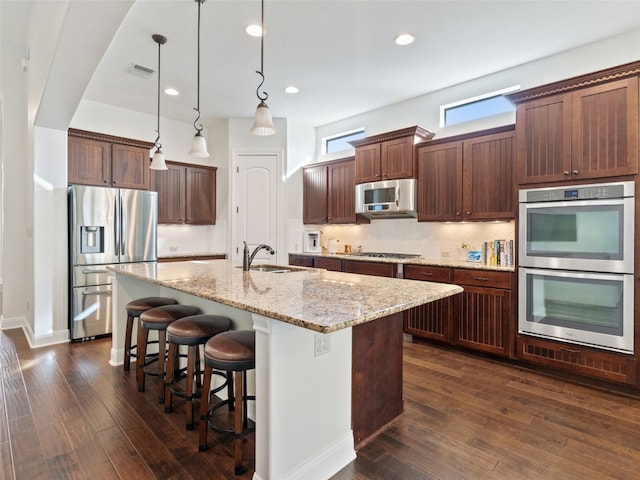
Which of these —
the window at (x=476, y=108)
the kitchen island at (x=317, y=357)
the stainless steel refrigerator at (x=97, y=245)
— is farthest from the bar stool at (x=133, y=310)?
the window at (x=476, y=108)

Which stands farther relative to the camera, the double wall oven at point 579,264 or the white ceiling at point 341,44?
the white ceiling at point 341,44

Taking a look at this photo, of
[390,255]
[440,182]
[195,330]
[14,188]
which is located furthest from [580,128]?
[14,188]

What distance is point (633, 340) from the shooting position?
265cm

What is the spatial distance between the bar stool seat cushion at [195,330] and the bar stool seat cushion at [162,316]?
0.34 metres

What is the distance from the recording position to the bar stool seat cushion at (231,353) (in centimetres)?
176

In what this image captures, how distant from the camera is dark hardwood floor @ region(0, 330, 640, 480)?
182 cm

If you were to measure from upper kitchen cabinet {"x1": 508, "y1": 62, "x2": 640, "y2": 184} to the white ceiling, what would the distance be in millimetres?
589

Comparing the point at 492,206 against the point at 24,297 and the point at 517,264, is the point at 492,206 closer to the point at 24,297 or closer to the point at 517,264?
the point at 517,264

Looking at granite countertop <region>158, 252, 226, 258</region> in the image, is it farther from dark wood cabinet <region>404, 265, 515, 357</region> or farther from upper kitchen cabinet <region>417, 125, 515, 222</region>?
upper kitchen cabinet <region>417, 125, 515, 222</region>

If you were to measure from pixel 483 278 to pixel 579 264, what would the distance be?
80 cm

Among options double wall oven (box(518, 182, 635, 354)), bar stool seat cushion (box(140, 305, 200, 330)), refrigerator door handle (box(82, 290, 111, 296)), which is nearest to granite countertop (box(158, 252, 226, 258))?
refrigerator door handle (box(82, 290, 111, 296))

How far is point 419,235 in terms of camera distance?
15.2 feet

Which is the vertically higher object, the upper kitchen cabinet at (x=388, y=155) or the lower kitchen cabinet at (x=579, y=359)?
the upper kitchen cabinet at (x=388, y=155)

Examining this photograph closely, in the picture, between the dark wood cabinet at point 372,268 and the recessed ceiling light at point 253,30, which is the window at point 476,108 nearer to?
the dark wood cabinet at point 372,268
